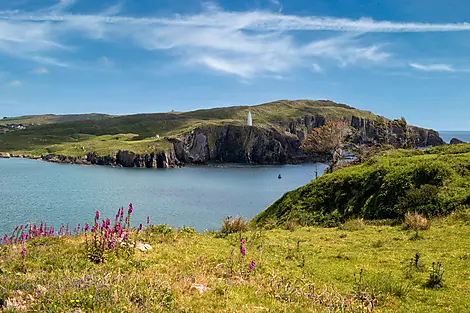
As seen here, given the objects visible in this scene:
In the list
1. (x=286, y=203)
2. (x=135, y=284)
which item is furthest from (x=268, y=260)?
(x=286, y=203)

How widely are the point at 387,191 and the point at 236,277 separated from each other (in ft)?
49.0

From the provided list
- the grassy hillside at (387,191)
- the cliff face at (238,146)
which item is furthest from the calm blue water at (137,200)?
the cliff face at (238,146)

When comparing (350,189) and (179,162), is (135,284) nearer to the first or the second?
(350,189)

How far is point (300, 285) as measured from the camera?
9.15m

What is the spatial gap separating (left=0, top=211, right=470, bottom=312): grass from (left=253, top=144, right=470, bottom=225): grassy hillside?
389cm

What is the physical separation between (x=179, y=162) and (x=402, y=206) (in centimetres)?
14744

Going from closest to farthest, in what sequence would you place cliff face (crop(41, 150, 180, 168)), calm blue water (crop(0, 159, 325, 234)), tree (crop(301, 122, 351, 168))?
tree (crop(301, 122, 351, 168)) < calm blue water (crop(0, 159, 325, 234)) < cliff face (crop(41, 150, 180, 168))

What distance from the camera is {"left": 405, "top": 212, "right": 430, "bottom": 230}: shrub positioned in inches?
629

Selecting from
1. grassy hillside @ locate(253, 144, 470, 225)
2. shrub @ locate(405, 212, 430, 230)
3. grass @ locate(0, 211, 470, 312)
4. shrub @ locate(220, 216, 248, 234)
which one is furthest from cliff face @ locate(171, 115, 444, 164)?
grass @ locate(0, 211, 470, 312)

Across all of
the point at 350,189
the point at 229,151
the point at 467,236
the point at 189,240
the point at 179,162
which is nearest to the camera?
the point at 467,236

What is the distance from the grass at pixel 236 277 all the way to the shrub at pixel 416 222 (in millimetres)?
697

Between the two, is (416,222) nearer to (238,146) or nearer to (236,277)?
(236,277)

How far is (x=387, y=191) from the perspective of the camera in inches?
824

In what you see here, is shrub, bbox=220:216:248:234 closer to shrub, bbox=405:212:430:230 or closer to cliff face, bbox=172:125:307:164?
shrub, bbox=405:212:430:230
